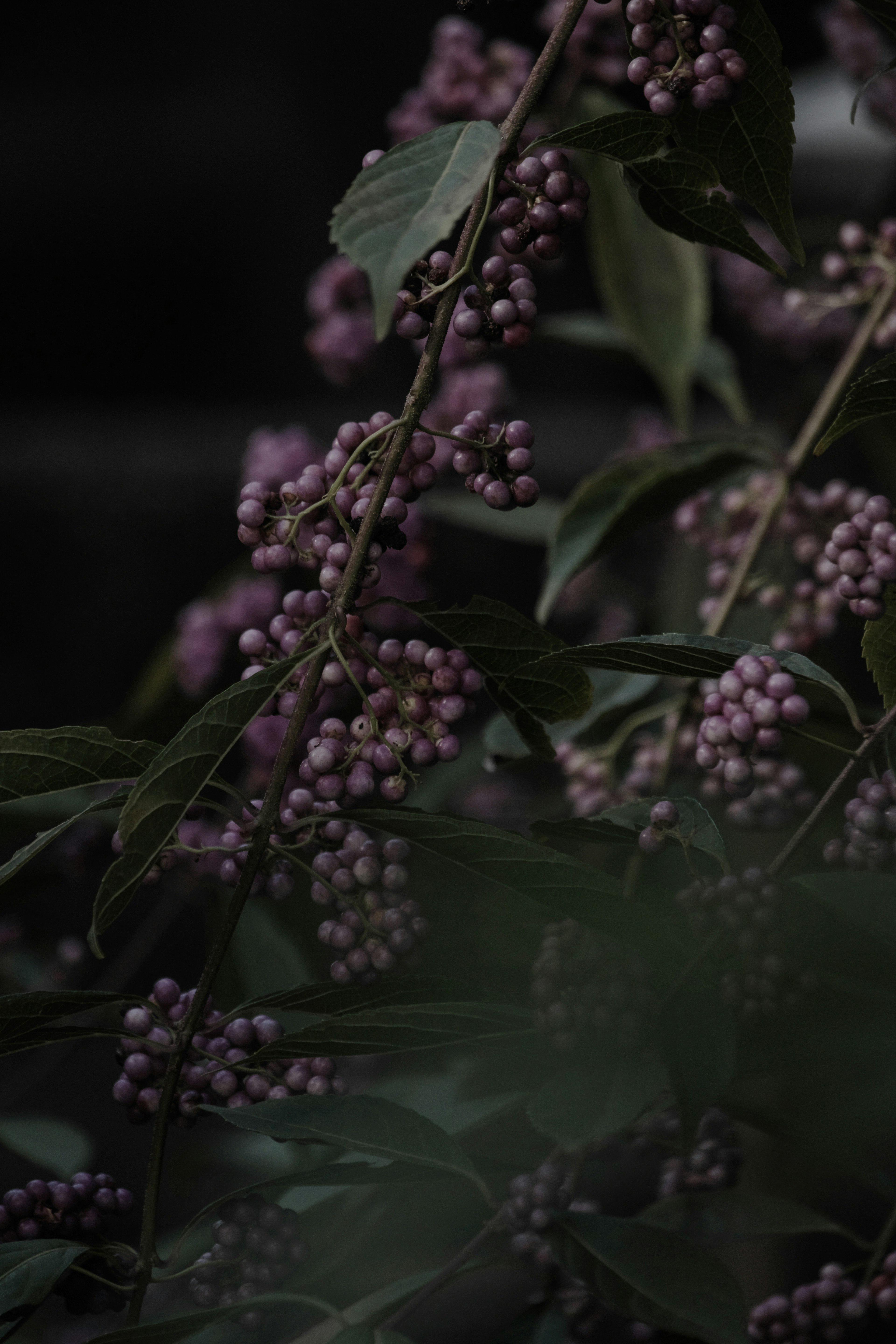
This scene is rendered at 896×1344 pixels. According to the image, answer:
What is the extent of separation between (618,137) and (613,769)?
309mm

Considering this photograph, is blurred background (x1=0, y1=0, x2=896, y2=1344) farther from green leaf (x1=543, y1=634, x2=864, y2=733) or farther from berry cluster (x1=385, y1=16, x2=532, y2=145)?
green leaf (x1=543, y1=634, x2=864, y2=733)

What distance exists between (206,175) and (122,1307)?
38.9 inches

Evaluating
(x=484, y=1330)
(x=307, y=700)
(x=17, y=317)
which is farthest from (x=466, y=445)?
(x=17, y=317)

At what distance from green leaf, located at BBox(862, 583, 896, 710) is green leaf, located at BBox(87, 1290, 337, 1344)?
22 cm

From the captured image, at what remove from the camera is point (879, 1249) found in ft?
1.23

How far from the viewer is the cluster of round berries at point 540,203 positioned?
273 mm

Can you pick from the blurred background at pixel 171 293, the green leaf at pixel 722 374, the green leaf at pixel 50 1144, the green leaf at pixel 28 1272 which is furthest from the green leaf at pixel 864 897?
the blurred background at pixel 171 293

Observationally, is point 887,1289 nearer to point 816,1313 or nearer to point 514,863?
point 816,1313

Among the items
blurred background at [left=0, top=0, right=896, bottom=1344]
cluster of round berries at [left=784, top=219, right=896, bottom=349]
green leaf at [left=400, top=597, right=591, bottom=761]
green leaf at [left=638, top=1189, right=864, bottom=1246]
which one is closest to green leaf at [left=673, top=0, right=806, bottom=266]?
green leaf at [left=400, top=597, right=591, bottom=761]

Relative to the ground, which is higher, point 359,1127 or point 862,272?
point 862,272

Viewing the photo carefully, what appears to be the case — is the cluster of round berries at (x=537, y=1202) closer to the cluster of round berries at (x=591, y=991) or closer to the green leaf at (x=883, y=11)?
the cluster of round berries at (x=591, y=991)

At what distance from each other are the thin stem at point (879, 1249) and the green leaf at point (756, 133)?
30 cm

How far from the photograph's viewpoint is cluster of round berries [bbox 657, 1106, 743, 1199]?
0.41 meters

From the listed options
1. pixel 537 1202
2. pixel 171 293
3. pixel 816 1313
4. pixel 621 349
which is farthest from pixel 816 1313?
pixel 171 293
